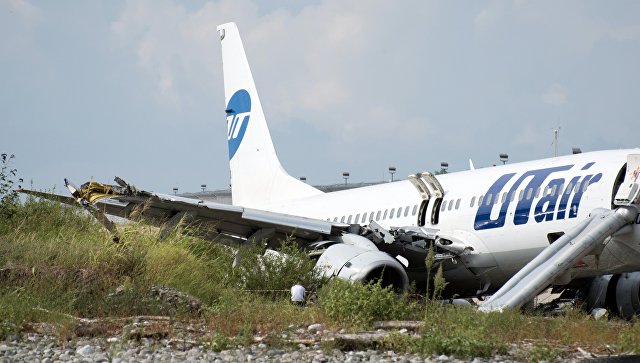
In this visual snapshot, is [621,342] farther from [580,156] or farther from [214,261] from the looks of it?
[214,261]

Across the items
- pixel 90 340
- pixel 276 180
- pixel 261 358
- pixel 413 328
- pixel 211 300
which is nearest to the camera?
pixel 261 358

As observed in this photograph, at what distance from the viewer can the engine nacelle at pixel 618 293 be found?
1759cm

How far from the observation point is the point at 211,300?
15.0 meters

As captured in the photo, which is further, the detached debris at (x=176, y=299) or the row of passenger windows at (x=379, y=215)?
the row of passenger windows at (x=379, y=215)

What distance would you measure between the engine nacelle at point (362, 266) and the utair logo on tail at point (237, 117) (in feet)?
31.7

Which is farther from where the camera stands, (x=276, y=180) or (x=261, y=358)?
(x=276, y=180)

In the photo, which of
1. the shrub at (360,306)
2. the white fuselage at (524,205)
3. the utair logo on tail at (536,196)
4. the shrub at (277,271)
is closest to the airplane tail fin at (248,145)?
the white fuselage at (524,205)

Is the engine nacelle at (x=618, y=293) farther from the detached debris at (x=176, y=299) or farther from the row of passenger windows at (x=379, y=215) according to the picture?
the detached debris at (x=176, y=299)

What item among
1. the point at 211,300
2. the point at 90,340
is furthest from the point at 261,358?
the point at 211,300

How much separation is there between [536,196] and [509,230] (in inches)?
28.6

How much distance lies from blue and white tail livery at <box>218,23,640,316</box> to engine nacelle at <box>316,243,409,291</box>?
18 mm

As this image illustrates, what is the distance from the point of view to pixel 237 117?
26.0 m

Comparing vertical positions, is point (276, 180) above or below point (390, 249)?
above

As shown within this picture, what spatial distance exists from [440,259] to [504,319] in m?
5.07
